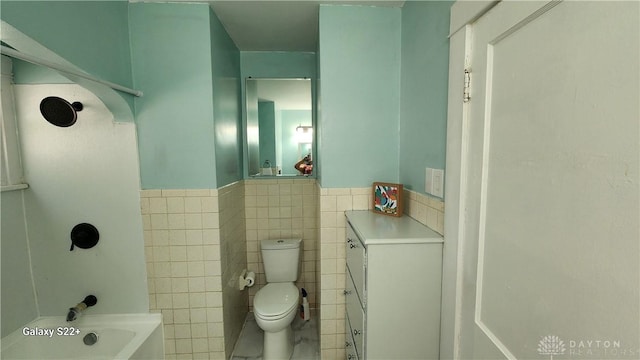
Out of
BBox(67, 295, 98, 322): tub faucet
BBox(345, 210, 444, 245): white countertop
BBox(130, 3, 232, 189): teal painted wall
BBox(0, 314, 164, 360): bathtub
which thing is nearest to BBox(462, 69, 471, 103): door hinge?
BBox(345, 210, 444, 245): white countertop

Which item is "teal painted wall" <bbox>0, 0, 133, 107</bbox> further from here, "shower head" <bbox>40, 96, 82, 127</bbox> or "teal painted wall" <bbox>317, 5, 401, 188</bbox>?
"teal painted wall" <bbox>317, 5, 401, 188</bbox>

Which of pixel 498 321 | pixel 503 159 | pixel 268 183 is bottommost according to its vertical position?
pixel 498 321

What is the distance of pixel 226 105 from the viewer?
6.14ft

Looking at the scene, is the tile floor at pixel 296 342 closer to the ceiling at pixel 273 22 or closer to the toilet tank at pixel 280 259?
the toilet tank at pixel 280 259

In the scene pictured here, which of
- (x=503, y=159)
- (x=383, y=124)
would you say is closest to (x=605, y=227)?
(x=503, y=159)

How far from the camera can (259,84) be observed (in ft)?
7.64

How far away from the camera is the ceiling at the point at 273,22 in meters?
1.56

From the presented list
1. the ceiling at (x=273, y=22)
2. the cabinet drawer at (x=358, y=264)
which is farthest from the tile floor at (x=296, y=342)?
the ceiling at (x=273, y=22)

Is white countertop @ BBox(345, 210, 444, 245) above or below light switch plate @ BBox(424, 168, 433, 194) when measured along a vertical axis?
below

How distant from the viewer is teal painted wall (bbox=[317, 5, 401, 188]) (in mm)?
1567

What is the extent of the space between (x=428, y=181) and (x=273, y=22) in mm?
1522

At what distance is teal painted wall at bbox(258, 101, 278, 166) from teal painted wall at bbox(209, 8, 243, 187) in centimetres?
20

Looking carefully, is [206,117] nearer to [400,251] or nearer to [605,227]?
[400,251]

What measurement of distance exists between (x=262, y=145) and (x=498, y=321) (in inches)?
82.5
